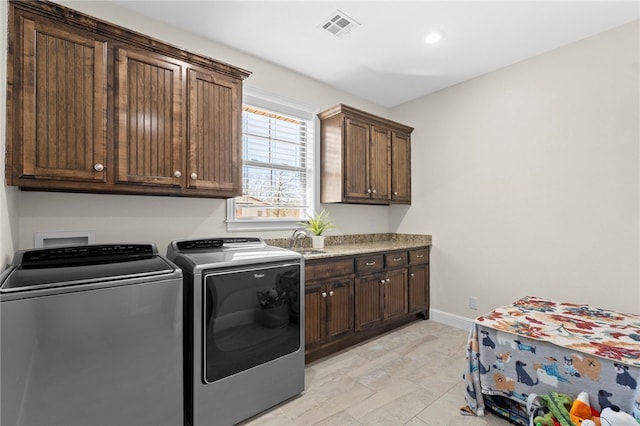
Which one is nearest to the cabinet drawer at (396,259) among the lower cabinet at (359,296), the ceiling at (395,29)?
the lower cabinet at (359,296)

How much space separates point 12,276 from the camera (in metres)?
1.33

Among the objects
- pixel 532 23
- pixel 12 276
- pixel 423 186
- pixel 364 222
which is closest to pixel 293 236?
pixel 364 222

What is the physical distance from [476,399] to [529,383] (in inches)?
14.0

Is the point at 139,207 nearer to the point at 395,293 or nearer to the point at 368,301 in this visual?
the point at 368,301

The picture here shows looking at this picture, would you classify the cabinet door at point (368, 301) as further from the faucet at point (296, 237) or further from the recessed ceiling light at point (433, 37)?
the recessed ceiling light at point (433, 37)

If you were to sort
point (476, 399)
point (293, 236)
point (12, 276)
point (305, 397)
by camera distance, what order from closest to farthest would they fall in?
point (12, 276), point (476, 399), point (305, 397), point (293, 236)

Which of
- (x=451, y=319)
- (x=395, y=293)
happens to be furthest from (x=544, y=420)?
(x=451, y=319)

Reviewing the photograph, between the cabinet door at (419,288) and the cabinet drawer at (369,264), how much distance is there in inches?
22.4

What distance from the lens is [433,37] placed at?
2.56 m

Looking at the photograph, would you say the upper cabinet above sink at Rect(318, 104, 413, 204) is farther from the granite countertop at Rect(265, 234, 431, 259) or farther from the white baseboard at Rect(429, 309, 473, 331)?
the white baseboard at Rect(429, 309, 473, 331)

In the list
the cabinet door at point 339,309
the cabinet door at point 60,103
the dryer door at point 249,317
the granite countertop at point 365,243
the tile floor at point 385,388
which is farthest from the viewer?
the granite countertop at point 365,243

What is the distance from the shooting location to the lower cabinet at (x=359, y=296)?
2.54 meters

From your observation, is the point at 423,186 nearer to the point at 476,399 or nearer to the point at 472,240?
the point at 472,240

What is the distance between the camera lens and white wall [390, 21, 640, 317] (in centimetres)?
240
